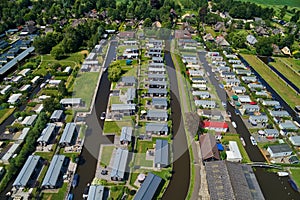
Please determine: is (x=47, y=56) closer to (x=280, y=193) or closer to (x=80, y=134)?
(x=80, y=134)

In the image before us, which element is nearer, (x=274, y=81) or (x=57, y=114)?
(x=57, y=114)

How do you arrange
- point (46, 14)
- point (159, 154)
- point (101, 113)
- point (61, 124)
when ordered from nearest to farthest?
point (159, 154), point (61, 124), point (101, 113), point (46, 14)

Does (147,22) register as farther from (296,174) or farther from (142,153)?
A: (296,174)

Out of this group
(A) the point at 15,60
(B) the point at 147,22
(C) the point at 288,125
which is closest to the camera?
(C) the point at 288,125

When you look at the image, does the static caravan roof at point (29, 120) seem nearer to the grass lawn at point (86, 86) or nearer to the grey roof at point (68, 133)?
the grey roof at point (68, 133)

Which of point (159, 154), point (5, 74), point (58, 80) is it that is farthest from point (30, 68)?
point (159, 154)

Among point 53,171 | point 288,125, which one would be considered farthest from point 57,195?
point 288,125

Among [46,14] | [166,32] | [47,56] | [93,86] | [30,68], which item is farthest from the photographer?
[46,14]
